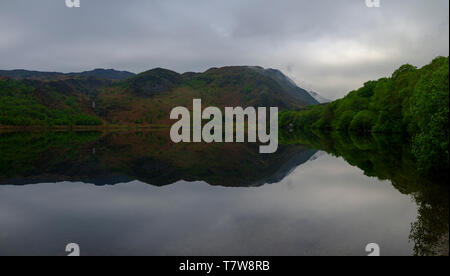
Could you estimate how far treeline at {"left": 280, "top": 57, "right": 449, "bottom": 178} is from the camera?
64.8ft

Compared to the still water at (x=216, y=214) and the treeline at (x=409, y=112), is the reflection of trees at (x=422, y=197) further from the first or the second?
the treeline at (x=409, y=112)

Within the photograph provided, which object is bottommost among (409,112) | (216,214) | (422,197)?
(216,214)

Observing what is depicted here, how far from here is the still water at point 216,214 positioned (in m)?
10.0

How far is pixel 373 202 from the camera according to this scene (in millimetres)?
15750

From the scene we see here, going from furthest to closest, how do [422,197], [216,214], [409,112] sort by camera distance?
1. [409,112]
2. [422,197]
3. [216,214]

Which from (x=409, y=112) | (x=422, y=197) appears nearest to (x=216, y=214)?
(x=422, y=197)

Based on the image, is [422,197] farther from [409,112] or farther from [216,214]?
[409,112]

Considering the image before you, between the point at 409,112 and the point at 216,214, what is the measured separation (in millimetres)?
53764

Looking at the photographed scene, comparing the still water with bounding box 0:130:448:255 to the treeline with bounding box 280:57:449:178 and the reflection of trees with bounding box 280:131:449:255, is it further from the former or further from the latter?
the treeline with bounding box 280:57:449:178

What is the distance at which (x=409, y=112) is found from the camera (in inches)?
2192

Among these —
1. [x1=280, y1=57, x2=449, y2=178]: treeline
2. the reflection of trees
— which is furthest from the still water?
[x1=280, y1=57, x2=449, y2=178]: treeline

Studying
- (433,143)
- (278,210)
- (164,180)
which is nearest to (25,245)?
(278,210)

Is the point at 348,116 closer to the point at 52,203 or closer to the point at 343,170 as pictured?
the point at 343,170

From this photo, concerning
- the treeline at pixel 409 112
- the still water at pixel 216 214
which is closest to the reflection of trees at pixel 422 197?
the still water at pixel 216 214
